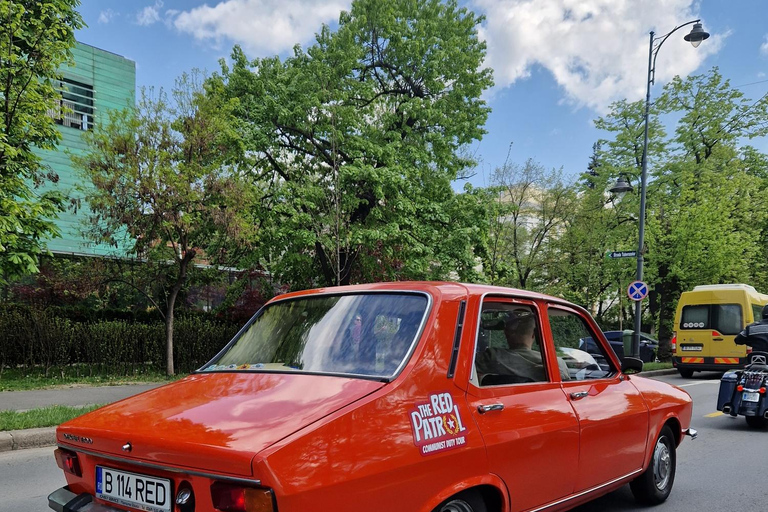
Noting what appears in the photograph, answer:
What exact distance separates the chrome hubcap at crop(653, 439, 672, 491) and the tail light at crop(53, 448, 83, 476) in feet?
13.7

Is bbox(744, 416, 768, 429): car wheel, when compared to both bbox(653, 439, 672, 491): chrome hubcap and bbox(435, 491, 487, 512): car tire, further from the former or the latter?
bbox(435, 491, 487, 512): car tire

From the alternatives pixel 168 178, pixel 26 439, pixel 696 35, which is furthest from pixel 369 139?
pixel 26 439

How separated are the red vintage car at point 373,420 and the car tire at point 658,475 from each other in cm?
67

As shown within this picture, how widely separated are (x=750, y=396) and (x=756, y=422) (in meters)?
0.51

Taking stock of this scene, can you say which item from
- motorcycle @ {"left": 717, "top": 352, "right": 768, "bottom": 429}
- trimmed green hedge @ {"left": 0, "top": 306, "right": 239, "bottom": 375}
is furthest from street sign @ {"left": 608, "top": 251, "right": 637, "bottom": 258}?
trimmed green hedge @ {"left": 0, "top": 306, "right": 239, "bottom": 375}

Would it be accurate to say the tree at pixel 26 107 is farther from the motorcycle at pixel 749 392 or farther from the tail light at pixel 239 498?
the motorcycle at pixel 749 392

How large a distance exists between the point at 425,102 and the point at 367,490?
1824 centimetres

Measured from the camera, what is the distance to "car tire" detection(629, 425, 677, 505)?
4.77 meters

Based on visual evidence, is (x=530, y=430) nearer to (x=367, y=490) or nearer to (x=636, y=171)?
(x=367, y=490)

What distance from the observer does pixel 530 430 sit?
3.27 meters

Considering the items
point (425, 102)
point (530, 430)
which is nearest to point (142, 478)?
point (530, 430)

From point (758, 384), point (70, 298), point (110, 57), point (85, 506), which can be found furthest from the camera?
point (110, 57)

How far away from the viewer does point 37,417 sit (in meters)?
8.09

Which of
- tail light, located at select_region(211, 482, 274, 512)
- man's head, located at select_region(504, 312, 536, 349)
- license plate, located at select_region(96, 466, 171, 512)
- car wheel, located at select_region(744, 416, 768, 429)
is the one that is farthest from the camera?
car wheel, located at select_region(744, 416, 768, 429)
